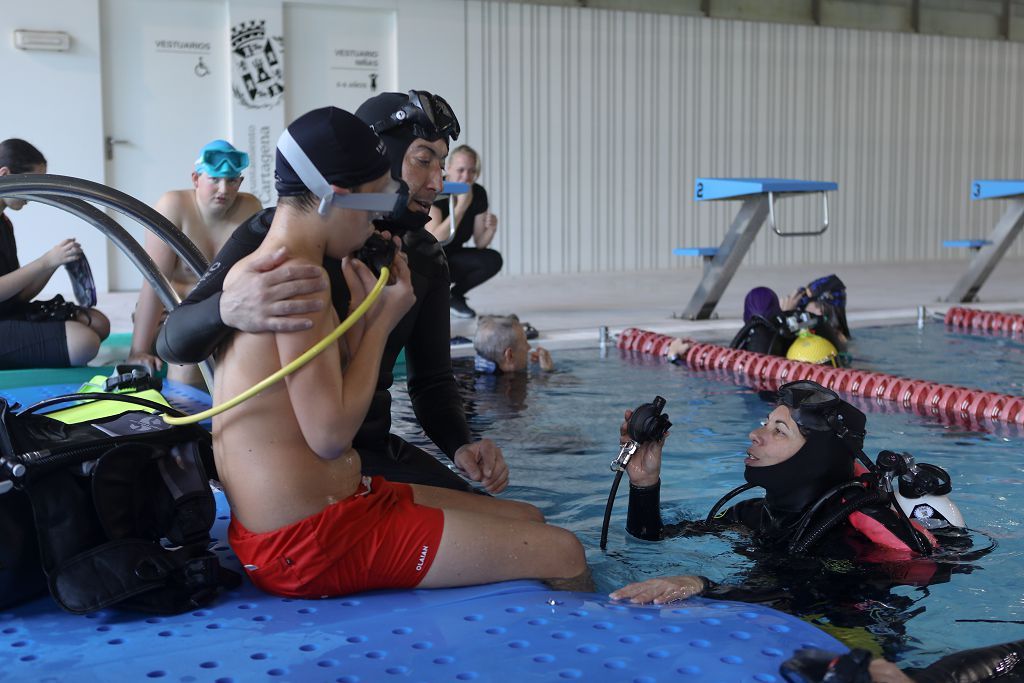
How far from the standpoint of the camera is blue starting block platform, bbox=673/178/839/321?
8344 mm

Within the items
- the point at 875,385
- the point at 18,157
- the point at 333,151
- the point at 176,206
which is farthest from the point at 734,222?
the point at 333,151

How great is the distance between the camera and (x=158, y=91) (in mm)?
11523

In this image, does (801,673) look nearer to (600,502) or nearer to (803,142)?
(600,502)

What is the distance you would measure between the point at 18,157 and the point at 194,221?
3.42 ft

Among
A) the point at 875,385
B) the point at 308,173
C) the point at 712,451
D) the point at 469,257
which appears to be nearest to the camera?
the point at 308,173

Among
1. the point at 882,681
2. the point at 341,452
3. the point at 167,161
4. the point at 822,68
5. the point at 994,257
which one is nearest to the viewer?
the point at 882,681

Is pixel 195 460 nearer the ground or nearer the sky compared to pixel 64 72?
nearer the ground

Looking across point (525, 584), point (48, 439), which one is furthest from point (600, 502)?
point (48, 439)

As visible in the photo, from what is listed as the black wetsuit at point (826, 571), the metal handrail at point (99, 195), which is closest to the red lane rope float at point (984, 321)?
the black wetsuit at point (826, 571)

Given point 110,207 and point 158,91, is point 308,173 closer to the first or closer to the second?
point 110,207

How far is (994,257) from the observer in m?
9.98

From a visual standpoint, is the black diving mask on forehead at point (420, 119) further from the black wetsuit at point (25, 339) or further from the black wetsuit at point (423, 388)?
the black wetsuit at point (25, 339)

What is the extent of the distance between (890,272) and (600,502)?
11521mm

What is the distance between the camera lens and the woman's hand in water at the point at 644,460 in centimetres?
294
